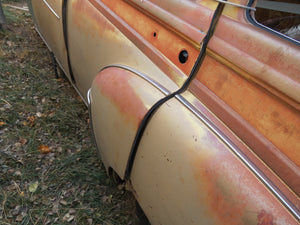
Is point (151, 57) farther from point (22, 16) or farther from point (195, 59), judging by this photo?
point (22, 16)

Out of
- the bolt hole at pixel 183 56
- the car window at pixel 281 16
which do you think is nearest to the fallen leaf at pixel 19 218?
the bolt hole at pixel 183 56

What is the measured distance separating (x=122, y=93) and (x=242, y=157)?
70cm

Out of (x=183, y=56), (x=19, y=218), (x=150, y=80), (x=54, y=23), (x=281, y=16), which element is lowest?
(x=19, y=218)

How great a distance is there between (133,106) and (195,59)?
381 millimetres

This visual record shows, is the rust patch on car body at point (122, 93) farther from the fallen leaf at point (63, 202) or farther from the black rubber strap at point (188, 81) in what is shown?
the fallen leaf at point (63, 202)

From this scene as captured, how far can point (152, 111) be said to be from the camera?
1169mm

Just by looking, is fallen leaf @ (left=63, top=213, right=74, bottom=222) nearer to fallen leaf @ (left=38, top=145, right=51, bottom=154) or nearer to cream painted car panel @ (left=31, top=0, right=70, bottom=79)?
fallen leaf @ (left=38, top=145, right=51, bottom=154)

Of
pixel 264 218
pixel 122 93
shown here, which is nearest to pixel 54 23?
pixel 122 93

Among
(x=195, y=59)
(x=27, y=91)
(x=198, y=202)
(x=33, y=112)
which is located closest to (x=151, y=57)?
(x=195, y=59)

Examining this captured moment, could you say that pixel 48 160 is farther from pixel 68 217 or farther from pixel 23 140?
pixel 68 217

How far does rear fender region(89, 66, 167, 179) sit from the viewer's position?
4.03 feet

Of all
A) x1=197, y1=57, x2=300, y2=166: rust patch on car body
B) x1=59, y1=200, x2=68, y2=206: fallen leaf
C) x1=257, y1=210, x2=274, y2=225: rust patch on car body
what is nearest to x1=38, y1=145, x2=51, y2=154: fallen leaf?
x1=59, y1=200, x2=68, y2=206: fallen leaf

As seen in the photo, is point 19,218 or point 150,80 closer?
point 150,80

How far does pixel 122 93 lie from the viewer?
1.33m
